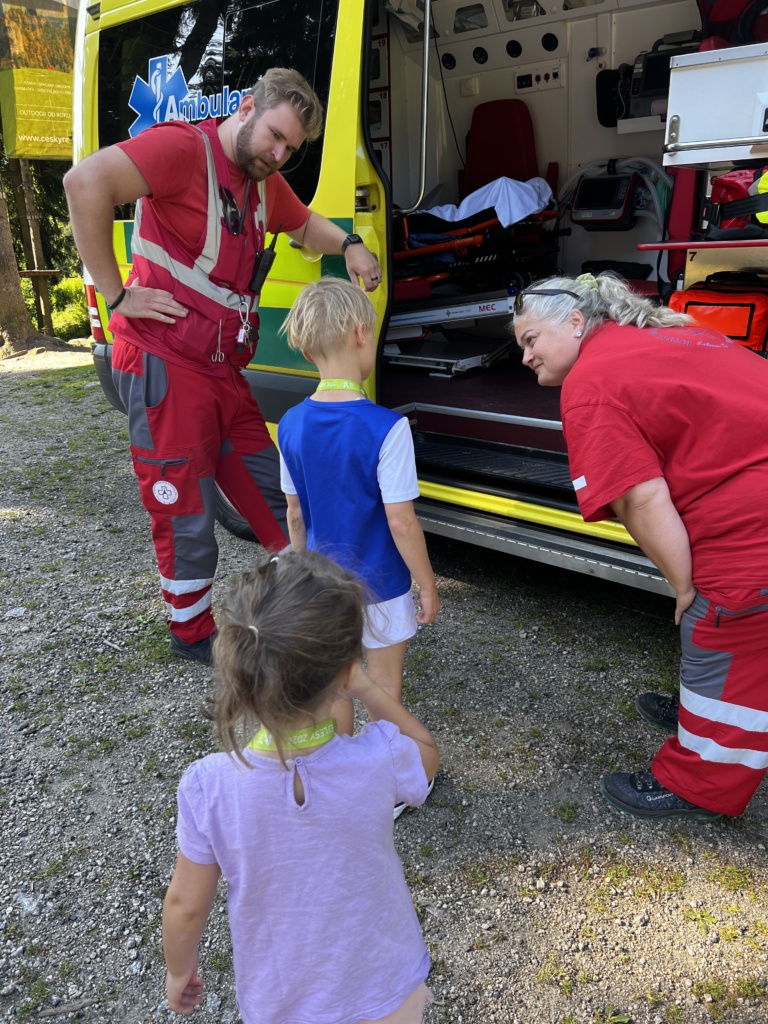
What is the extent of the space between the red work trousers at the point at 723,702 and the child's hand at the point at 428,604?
2.03ft

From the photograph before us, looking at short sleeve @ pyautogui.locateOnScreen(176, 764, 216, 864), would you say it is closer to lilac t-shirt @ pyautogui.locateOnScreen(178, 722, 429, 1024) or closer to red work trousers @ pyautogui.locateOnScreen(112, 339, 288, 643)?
lilac t-shirt @ pyautogui.locateOnScreen(178, 722, 429, 1024)

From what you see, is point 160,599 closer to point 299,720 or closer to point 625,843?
point 625,843

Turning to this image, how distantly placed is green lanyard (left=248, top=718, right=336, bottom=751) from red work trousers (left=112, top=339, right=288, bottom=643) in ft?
4.94

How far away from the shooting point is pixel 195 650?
3000mm

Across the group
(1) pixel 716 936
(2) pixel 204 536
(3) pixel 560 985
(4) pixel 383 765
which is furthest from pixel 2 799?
(1) pixel 716 936

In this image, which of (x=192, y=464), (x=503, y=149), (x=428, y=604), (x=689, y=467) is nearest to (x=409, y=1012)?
(x=428, y=604)

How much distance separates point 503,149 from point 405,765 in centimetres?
511

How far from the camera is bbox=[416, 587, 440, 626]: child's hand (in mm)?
1935

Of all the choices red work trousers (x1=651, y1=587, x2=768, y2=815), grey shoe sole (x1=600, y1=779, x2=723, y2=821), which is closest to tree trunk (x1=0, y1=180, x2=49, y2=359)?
grey shoe sole (x1=600, y1=779, x2=723, y2=821)

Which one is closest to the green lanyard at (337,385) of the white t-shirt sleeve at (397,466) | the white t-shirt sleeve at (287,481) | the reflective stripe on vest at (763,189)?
the white t-shirt sleeve at (397,466)

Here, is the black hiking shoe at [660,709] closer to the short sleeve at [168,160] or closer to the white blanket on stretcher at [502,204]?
the short sleeve at [168,160]

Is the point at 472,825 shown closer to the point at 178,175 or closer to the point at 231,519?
the point at 178,175

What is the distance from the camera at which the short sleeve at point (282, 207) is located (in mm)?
2645

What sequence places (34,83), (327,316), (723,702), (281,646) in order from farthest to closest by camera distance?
(34,83)
(723,702)
(327,316)
(281,646)
